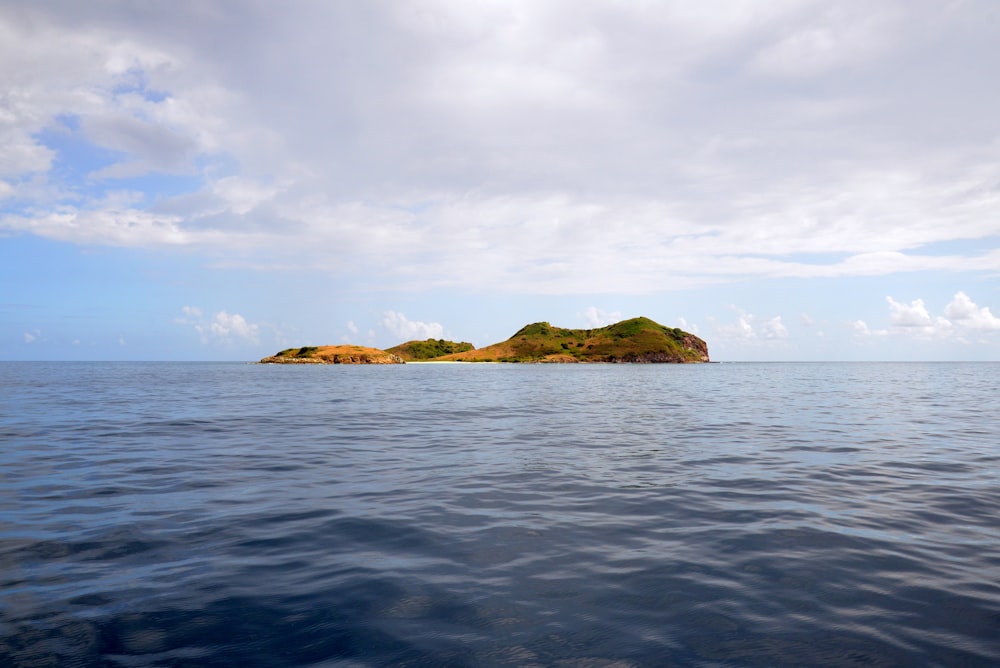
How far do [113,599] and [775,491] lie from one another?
15278 mm

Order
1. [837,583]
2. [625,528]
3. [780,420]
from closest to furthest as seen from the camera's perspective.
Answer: [837,583] → [625,528] → [780,420]

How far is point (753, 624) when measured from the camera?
7172 millimetres

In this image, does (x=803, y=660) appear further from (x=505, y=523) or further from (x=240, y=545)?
(x=240, y=545)

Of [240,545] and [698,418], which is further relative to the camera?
[698,418]

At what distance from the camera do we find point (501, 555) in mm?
9867

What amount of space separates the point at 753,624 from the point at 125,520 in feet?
43.0

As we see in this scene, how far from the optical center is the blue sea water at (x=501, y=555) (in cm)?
673

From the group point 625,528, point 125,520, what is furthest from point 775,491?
point 125,520

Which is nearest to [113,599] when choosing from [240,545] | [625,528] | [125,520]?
[240,545]

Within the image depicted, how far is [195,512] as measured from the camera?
12.8m

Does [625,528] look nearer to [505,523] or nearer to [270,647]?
[505,523]

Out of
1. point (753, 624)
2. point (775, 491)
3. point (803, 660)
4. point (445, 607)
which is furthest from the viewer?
point (775, 491)

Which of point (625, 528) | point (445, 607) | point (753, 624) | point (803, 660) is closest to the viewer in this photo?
point (803, 660)

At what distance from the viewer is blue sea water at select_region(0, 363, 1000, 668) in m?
6.73
